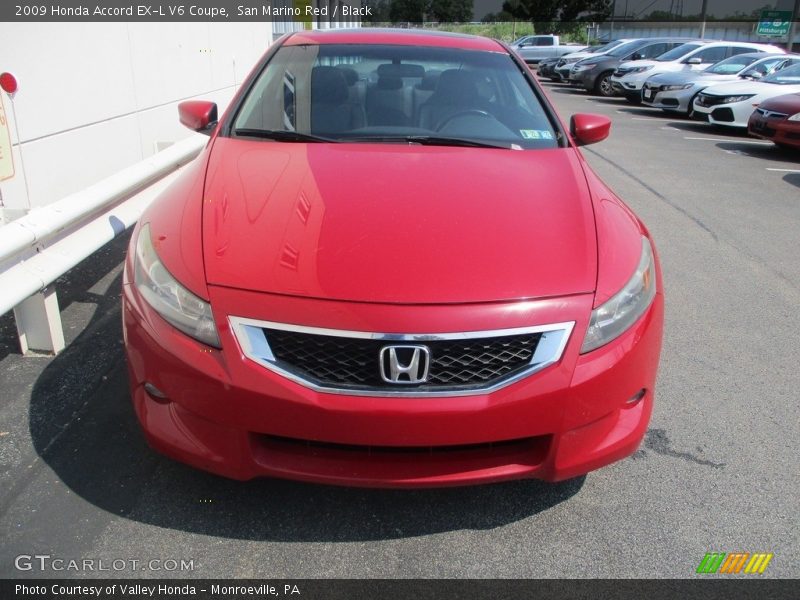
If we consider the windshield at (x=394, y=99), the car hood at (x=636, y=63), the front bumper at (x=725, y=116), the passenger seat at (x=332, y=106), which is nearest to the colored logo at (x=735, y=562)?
the windshield at (x=394, y=99)

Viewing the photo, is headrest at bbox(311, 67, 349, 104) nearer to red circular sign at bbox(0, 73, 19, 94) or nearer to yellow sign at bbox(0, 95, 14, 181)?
yellow sign at bbox(0, 95, 14, 181)

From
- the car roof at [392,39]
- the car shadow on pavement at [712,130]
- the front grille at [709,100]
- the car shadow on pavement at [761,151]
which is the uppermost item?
the car roof at [392,39]

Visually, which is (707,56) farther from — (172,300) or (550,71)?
(172,300)

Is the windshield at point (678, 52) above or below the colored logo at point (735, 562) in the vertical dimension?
above

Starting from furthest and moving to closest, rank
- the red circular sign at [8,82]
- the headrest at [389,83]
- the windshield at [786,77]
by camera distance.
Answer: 1. the windshield at [786,77]
2. the red circular sign at [8,82]
3. the headrest at [389,83]

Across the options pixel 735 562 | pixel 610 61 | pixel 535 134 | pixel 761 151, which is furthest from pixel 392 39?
pixel 610 61

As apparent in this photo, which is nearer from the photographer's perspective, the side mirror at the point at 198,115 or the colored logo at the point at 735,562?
the colored logo at the point at 735,562

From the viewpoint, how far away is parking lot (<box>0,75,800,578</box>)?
2271mm

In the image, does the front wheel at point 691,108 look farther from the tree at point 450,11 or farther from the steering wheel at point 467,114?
the tree at point 450,11

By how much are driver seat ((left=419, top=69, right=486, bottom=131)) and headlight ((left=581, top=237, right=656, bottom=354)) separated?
1.35 m

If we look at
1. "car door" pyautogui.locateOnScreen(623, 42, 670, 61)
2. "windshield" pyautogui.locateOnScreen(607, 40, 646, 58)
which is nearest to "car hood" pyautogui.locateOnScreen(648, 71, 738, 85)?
"car door" pyautogui.locateOnScreen(623, 42, 670, 61)

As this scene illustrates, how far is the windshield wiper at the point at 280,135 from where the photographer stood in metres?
3.20

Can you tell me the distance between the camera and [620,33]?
5434cm

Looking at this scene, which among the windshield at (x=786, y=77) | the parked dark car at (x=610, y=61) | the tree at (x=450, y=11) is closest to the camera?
the windshield at (x=786, y=77)
